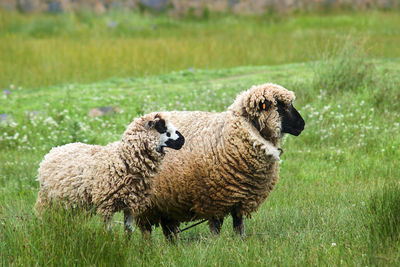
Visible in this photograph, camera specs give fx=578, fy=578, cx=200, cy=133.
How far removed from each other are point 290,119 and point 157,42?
13.6 metres

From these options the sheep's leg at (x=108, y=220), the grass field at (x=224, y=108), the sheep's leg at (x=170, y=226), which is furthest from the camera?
the sheep's leg at (x=170, y=226)

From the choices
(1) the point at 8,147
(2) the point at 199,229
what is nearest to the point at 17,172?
(1) the point at 8,147

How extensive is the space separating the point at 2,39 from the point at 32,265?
15209 mm

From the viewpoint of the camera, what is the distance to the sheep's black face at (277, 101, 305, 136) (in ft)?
18.9

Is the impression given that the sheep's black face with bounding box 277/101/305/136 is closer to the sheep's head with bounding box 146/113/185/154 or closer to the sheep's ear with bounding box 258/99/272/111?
the sheep's ear with bounding box 258/99/272/111

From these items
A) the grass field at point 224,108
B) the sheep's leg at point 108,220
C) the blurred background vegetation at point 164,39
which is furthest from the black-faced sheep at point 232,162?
the blurred background vegetation at point 164,39

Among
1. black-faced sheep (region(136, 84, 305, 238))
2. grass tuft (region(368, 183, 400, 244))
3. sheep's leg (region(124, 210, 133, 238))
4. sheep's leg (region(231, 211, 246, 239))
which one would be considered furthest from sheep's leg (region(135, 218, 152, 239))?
grass tuft (region(368, 183, 400, 244))

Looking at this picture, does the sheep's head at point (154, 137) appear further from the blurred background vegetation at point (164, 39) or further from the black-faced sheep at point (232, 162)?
the blurred background vegetation at point (164, 39)

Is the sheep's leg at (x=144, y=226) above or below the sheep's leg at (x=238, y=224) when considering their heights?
below

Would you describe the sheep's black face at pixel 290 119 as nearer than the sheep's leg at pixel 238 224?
Yes

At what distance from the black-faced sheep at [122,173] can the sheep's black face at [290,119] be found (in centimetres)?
108

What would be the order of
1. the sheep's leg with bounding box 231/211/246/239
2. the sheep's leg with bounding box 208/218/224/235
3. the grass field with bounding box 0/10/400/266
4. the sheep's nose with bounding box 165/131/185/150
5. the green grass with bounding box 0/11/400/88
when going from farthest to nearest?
the green grass with bounding box 0/11/400/88
the sheep's leg with bounding box 208/218/224/235
the sheep's leg with bounding box 231/211/246/239
the sheep's nose with bounding box 165/131/185/150
the grass field with bounding box 0/10/400/266

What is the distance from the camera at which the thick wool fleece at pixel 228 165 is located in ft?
19.0

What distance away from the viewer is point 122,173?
5.43 metres
